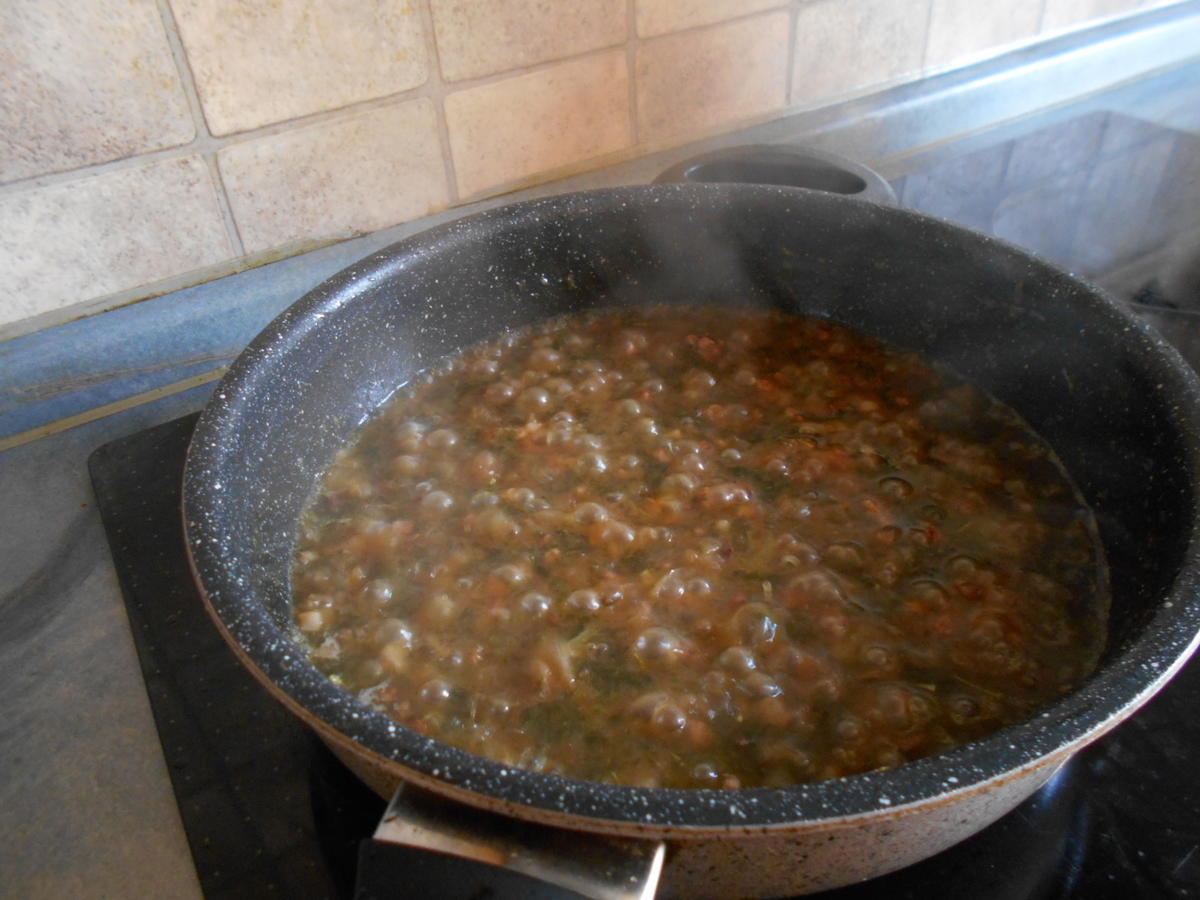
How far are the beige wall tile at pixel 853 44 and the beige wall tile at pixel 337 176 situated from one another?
22.5 inches

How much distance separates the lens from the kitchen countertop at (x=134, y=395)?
714 mm

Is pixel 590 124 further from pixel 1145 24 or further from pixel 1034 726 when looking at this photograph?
pixel 1145 24

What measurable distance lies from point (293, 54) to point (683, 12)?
1.61 ft

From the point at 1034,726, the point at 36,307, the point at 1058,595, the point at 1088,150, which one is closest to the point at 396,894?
the point at 1034,726

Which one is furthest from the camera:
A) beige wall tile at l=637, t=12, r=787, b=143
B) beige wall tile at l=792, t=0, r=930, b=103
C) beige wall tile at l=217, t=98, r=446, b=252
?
beige wall tile at l=792, t=0, r=930, b=103

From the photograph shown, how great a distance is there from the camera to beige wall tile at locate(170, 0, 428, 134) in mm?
904

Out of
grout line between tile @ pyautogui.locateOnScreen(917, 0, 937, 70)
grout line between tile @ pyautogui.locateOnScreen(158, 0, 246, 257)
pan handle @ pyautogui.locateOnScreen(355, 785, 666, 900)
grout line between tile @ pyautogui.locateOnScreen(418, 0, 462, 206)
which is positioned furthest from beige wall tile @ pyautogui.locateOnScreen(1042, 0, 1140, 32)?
pan handle @ pyautogui.locateOnScreen(355, 785, 666, 900)

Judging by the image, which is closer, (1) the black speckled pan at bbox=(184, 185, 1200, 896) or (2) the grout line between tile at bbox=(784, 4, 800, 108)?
(1) the black speckled pan at bbox=(184, 185, 1200, 896)

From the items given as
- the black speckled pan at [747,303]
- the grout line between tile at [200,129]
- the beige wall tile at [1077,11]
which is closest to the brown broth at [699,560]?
the black speckled pan at [747,303]

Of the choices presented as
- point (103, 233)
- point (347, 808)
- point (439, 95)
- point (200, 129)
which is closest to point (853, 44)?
point (439, 95)

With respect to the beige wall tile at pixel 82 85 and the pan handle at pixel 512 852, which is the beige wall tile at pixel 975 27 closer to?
the beige wall tile at pixel 82 85

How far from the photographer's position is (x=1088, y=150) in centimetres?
155

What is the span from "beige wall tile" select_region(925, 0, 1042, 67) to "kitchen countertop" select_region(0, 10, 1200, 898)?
5cm

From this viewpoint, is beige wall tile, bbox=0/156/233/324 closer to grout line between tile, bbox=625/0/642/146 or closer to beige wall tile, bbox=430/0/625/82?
beige wall tile, bbox=430/0/625/82
